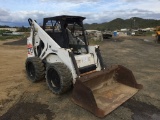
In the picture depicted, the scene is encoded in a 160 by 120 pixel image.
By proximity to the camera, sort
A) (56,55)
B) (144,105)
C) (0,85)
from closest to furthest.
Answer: (144,105), (56,55), (0,85)

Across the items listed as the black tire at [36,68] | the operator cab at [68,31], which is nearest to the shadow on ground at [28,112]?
the black tire at [36,68]

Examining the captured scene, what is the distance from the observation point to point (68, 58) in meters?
5.89

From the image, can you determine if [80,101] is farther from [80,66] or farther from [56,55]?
[56,55]

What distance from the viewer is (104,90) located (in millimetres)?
6141

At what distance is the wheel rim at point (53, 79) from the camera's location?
6.12 metres

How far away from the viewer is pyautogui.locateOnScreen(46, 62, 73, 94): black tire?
18.8 ft

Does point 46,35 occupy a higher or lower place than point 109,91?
higher

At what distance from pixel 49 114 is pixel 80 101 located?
829mm

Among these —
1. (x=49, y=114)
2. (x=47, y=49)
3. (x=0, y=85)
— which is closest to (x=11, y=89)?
(x=0, y=85)

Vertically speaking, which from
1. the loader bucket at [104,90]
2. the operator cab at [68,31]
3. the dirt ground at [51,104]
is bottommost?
the dirt ground at [51,104]

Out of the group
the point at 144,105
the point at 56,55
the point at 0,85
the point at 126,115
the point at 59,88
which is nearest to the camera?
the point at 126,115

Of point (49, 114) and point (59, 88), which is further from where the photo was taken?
point (59, 88)

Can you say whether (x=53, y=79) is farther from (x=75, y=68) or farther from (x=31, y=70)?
(x=31, y=70)

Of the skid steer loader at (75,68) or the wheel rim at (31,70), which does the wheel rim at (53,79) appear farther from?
the wheel rim at (31,70)
